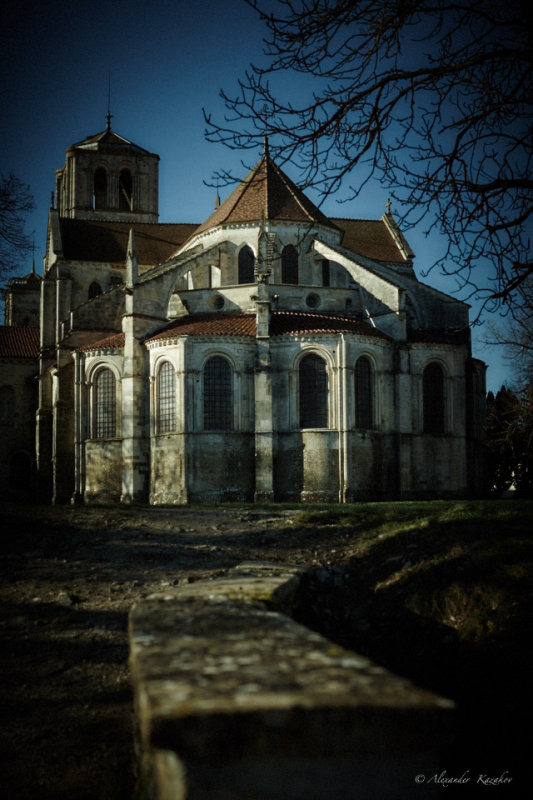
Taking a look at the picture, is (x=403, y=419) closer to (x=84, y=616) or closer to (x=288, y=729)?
(x=84, y=616)

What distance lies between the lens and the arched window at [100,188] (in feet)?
167

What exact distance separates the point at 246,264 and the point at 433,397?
33.3ft

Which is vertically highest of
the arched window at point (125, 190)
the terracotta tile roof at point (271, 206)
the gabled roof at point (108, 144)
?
the gabled roof at point (108, 144)

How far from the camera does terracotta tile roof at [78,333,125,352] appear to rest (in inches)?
1229

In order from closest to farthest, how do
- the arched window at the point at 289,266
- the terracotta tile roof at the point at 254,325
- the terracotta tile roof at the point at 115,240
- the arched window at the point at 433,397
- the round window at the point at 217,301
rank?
the terracotta tile roof at the point at 254,325, the arched window at the point at 433,397, the round window at the point at 217,301, the arched window at the point at 289,266, the terracotta tile roof at the point at 115,240

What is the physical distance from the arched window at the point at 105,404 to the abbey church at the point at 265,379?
60mm

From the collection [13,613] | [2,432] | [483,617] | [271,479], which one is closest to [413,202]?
[483,617]

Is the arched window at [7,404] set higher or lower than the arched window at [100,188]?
lower

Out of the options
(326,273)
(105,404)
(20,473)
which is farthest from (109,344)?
(20,473)

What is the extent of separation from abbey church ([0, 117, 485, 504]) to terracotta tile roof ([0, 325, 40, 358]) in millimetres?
6737

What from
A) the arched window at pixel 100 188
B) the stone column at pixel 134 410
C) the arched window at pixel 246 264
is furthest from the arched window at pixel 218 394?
the arched window at pixel 100 188

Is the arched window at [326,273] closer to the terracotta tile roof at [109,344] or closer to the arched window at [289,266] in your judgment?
the arched window at [289,266]

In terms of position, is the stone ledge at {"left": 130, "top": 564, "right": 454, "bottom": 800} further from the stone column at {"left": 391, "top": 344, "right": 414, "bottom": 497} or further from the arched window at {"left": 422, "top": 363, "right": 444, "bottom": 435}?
the arched window at {"left": 422, "top": 363, "right": 444, "bottom": 435}

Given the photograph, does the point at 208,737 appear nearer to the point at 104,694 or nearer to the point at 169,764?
the point at 169,764
